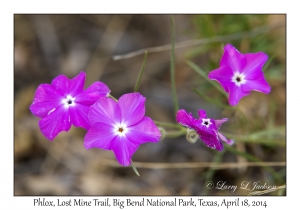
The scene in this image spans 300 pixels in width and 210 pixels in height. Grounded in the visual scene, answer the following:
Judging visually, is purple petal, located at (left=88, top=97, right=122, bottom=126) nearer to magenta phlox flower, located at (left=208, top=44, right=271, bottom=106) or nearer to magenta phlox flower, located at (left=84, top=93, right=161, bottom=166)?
magenta phlox flower, located at (left=84, top=93, right=161, bottom=166)

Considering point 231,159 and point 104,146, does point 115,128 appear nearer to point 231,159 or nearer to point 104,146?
point 104,146

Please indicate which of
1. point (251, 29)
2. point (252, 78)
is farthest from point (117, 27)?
point (252, 78)

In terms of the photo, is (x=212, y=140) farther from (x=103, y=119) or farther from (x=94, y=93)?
(x=94, y=93)

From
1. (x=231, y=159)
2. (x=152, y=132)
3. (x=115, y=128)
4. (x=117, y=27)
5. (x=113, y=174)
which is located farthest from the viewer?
(x=117, y=27)

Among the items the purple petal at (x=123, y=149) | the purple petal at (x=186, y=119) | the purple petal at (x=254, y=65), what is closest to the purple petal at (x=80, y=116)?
the purple petal at (x=123, y=149)

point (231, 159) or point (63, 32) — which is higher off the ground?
point (63, 32)

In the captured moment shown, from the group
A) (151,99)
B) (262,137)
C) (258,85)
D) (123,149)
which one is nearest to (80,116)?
(123,149)

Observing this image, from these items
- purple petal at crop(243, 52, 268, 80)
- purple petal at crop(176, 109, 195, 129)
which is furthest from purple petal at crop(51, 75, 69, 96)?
purple petal at crop(243, 52, 268, 80)
